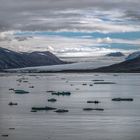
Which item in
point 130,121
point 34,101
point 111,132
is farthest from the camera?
point 34,101

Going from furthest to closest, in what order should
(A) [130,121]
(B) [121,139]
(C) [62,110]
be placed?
(C) [62,110] → (A) [130,121] → (B) [121,139]

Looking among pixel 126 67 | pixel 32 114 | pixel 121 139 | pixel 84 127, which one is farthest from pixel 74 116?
pixel 126 67

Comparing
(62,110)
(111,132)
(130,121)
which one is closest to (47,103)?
(62,110)

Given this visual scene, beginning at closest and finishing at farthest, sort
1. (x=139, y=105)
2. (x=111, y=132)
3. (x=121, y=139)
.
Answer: (x=121, y=139), (x=111, y=132), (x=139, y=105)

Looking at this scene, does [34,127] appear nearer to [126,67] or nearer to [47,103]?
[47,103]

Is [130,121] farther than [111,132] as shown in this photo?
Yes

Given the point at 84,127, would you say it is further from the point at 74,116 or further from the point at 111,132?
the point at 74,116

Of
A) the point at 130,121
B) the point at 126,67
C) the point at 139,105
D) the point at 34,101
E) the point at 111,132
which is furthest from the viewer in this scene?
the point at 126,67

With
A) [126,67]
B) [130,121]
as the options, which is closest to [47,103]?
[130,121]
